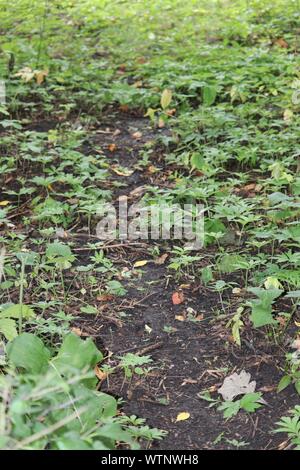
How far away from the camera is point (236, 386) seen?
284cm

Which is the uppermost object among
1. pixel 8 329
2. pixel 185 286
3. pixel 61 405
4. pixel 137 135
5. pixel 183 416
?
pixel 61 405

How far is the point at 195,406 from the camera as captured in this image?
279 cm

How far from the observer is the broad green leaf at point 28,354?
240 cm

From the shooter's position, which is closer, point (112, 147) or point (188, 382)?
point (188, 382)

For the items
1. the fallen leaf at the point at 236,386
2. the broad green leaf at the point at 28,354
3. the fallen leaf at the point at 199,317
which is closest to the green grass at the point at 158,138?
the fallen leaf at the point at 199,317

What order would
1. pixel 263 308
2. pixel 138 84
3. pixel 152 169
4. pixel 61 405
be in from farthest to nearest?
pixel 138 84, pixel 152 169, pixel 263 308, pixel 61 405

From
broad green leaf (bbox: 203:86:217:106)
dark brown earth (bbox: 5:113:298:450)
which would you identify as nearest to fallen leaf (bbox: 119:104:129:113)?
broad green leaf (bbox: 203:86:217:106)

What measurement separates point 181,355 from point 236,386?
1.13 ft

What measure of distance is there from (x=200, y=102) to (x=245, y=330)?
3.05 metres

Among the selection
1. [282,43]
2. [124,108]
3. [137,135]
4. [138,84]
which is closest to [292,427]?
[137,135]

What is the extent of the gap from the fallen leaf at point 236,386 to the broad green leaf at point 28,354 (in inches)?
31.4

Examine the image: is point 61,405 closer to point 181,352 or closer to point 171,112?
point 181,352

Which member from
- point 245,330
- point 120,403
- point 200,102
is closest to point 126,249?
point 245,330

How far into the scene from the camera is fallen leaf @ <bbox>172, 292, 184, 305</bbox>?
3445 millimetres
